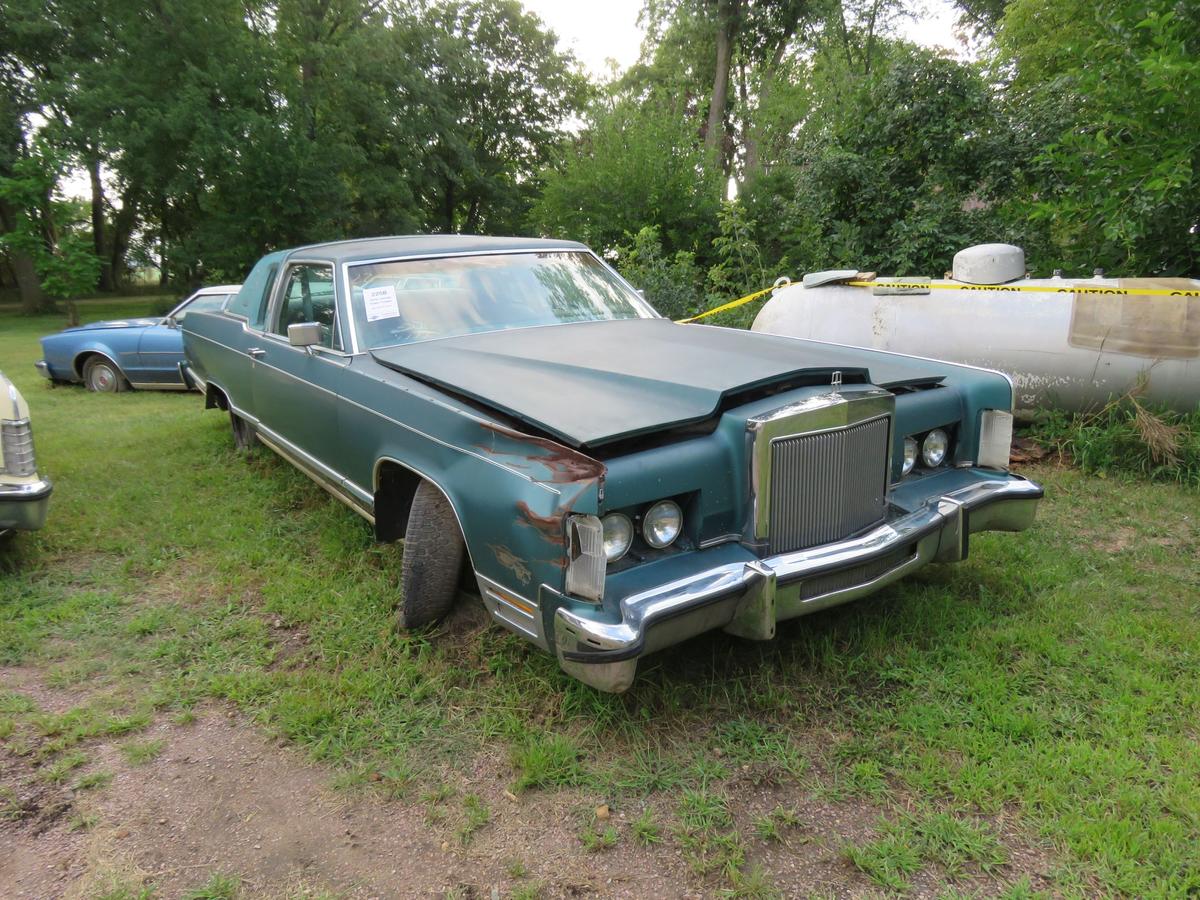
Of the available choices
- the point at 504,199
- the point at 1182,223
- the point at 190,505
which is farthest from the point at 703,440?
the point at 504,199

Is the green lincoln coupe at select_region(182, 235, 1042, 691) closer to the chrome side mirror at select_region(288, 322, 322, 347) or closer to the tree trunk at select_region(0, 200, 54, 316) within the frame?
the chrome side mirror at select_region(288, 322, 322, 347)

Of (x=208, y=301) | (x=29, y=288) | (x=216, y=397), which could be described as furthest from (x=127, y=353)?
(x=29, y=288)

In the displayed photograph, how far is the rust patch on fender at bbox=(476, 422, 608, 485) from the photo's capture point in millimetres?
2414

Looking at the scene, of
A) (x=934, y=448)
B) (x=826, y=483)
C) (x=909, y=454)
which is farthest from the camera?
(x=934, y=448)

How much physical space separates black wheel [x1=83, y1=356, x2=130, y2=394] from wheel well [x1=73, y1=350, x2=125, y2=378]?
0.06 feet

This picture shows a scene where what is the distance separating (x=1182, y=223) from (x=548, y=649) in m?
6.79

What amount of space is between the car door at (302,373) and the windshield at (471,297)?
0.24 meters

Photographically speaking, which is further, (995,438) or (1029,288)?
(1029,288)

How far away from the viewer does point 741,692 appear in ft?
9.77

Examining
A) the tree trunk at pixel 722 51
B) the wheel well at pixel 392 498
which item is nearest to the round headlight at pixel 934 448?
the wheel well at pixel 392 498

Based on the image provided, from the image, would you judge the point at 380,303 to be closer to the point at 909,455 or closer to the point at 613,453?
the point at 613,453

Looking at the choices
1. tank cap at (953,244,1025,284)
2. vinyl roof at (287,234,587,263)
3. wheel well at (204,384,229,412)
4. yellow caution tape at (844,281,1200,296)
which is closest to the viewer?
vinyl roof at (287,234,587,263)

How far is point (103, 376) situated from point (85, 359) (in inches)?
13.6

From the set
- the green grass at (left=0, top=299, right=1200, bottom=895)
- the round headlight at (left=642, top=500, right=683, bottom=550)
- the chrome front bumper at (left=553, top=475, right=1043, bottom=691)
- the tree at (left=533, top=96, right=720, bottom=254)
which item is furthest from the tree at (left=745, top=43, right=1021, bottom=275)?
the round headlight at (left=642, top=500, right=683, bottom=550)
